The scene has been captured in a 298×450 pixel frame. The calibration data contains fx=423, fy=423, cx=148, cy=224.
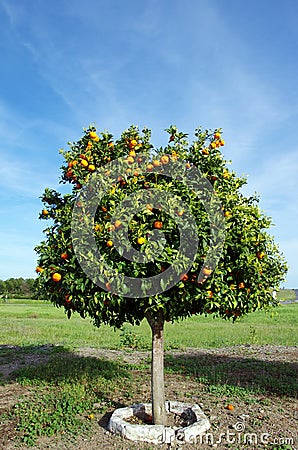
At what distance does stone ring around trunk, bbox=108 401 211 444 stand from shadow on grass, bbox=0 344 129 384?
2796 mm

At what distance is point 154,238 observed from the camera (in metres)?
5.55

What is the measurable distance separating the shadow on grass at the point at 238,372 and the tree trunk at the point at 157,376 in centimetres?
249

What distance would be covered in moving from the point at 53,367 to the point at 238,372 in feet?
15.8

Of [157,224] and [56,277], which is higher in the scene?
[157,224]

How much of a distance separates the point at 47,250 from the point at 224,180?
2.97m

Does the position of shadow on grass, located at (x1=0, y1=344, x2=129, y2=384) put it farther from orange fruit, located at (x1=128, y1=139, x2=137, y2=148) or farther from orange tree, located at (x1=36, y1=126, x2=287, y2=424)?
orange fruit, located at (x1=128, y1=139, x2=137, y2=148)

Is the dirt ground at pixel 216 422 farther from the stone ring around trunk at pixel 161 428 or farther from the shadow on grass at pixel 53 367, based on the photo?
the shadow on grass at pixel 53 367

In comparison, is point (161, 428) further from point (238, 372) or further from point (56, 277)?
point (238, 372)

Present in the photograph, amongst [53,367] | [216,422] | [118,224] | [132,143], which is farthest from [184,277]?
[53,367]

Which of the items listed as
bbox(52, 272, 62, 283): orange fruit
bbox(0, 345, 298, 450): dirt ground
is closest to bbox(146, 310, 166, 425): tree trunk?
bbox(0, 345, 298, 450): dirt ground

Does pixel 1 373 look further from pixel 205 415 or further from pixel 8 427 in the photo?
pixel 205 415

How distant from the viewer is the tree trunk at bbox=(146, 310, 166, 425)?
6.74 metres

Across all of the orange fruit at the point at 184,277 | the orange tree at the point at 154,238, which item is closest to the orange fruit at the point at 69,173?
the orange tree at the point at 154,238

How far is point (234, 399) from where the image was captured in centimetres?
841
